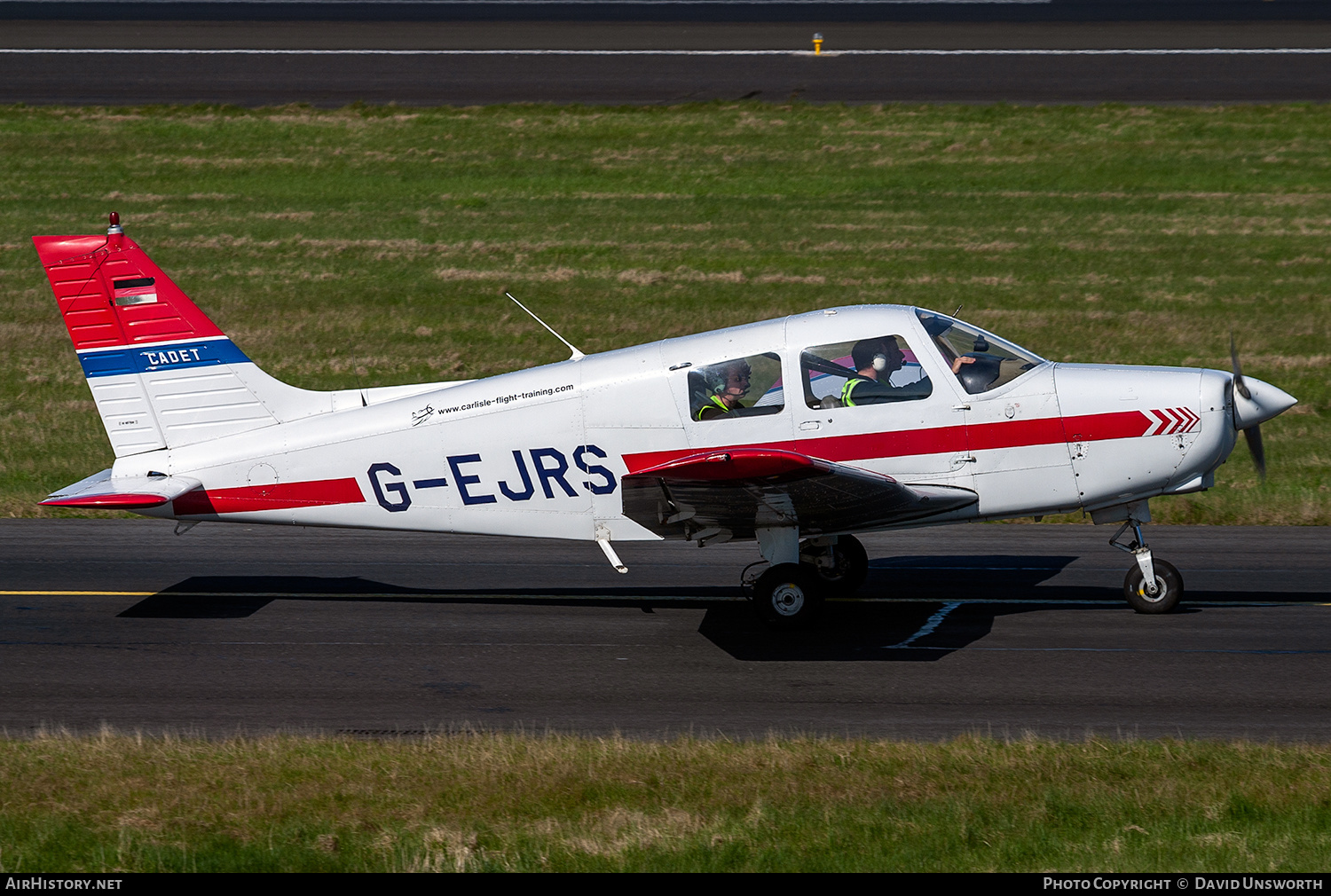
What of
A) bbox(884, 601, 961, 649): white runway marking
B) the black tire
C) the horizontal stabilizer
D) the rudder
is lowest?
bbox(884, 601, 961, 649): white runway marking

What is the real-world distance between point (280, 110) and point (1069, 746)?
31.9 m

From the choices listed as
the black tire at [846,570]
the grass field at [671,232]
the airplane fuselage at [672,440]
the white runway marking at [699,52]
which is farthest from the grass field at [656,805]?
the white runway marking at [699,52]

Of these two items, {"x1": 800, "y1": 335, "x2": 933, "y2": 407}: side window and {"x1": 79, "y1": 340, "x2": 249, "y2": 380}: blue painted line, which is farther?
{"x1": 79, "y1": 340, "x2": 249, "y2": 380}: blue painted line

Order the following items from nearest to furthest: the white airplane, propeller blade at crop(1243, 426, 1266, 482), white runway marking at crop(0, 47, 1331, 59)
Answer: the white airplane, propeller blade at crop(1243, 426, 1266, 482), white runway marking at crop(0, 47, 1331, 59)

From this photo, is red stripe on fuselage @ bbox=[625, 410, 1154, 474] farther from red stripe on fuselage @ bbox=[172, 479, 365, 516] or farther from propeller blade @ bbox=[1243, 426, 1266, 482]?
red stripe on fuselage @ bbox=[172, 479, 365, 516]

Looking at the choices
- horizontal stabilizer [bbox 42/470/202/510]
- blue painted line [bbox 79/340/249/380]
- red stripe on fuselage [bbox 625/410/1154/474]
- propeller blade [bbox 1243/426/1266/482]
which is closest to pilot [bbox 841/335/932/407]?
red stripe on fuselage [bbox 625/410/1154/474]

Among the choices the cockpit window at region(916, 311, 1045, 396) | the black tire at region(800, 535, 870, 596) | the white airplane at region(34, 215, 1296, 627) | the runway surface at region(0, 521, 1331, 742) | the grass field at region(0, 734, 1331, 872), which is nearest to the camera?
the grass field at region(0, 734, 1331, 872)

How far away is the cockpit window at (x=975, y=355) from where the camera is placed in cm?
1036

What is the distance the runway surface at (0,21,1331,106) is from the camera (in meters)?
36.6

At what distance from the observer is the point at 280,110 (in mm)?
35469

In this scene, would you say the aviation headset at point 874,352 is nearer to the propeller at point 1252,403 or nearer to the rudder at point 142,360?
the propeller at point 1252,403

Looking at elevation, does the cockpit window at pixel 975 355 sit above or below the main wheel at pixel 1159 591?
above

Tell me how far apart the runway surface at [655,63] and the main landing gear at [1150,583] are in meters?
26.8
